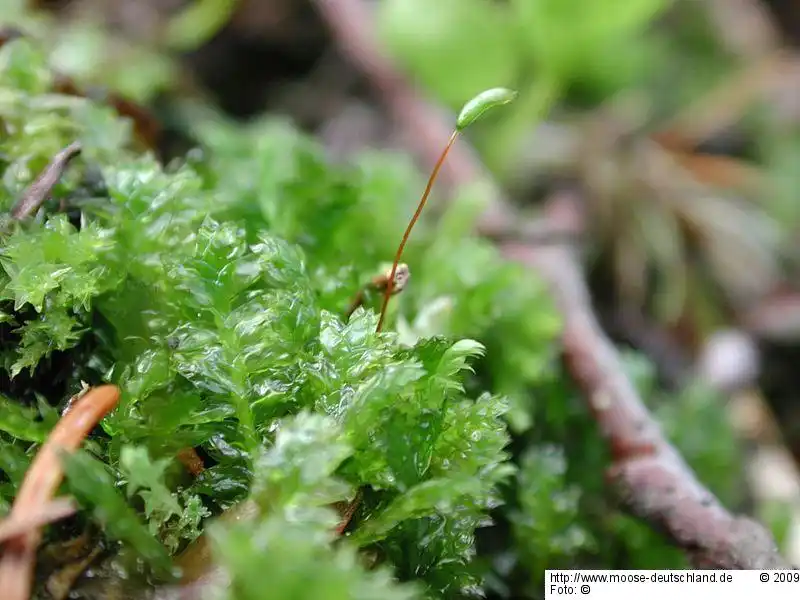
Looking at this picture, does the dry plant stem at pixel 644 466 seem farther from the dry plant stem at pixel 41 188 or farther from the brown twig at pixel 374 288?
the dry plant stem at pixel 41 188

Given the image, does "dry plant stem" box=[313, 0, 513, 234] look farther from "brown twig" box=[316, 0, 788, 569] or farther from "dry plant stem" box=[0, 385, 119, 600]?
"dry plant stem" box=[0, 385, 119, 600]

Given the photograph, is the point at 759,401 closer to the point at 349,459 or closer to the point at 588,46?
the point at 588,46

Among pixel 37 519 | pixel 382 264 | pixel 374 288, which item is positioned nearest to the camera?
pixel 37 519

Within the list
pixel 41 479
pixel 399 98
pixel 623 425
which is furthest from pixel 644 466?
pixel 399 98

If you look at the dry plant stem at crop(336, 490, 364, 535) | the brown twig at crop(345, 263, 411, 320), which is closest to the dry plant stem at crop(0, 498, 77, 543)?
the dry plant stem at crop(336, 490, 364, 535)

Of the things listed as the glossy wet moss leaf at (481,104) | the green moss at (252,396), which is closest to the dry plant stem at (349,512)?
the green moss at (252,396)

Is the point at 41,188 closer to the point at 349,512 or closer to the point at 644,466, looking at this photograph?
the point at 349,512
